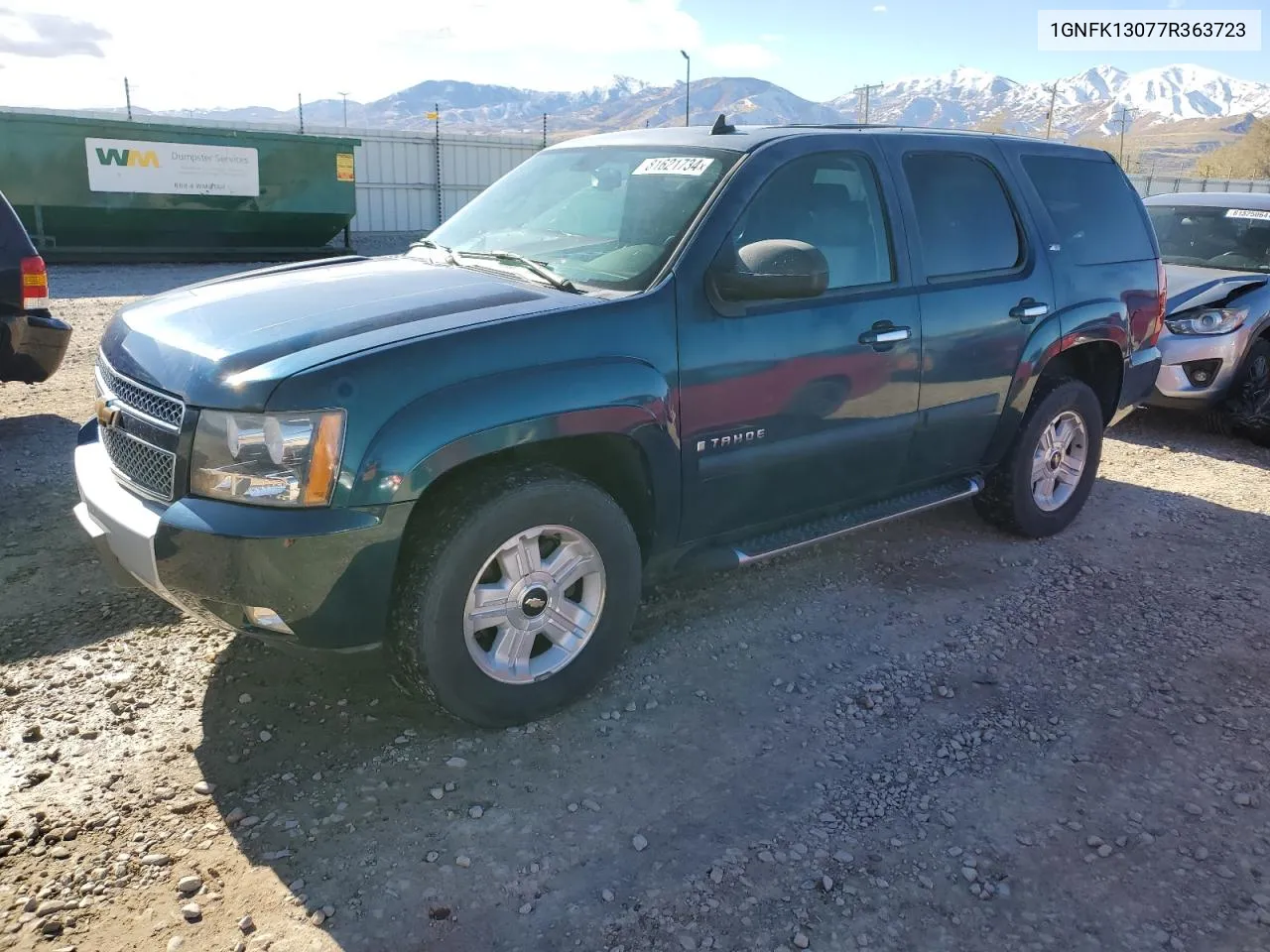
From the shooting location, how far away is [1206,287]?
302 inches

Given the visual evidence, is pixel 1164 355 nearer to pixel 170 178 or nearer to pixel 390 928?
pixel 390 928

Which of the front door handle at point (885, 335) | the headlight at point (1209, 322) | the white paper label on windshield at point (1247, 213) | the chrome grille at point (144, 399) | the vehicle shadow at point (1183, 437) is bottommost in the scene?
the vehicle shadow at point (1183, 437)

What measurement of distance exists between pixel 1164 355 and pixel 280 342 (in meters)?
6.80

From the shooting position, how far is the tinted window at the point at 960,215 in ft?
14.0

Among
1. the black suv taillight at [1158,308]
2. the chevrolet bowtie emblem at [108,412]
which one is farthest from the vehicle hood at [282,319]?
the black suv taillight at [1158,308]

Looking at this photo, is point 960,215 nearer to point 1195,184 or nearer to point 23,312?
point 23,312

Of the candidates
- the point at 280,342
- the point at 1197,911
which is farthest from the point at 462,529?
the point at 1197,911

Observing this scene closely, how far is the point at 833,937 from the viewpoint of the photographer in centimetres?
250

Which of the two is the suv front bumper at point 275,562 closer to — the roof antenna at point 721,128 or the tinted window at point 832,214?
the tinted window at point 832,214

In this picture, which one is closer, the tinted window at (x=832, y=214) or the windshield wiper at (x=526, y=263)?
the windshield wiper at (x=526, y=263)

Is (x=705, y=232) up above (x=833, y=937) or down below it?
above

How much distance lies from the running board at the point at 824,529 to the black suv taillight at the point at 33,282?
15.4 ft

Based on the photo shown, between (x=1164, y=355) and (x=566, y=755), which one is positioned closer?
(x=566, y=755)

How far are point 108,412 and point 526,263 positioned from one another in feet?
4.91
